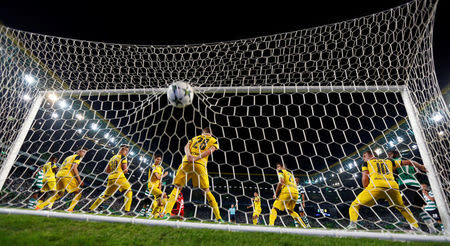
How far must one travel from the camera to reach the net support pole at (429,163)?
72.4 inches

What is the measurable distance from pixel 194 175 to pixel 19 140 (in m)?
2.66

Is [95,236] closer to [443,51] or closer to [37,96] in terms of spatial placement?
[37,96]

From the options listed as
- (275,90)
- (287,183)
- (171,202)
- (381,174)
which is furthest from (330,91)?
(171,202)

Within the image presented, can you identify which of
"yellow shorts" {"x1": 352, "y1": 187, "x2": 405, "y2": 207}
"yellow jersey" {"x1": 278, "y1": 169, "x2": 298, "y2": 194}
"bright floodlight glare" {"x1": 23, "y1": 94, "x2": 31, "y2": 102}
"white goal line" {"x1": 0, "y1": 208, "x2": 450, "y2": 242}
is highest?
"bright floodlight glare" {"x1": 23, "y1": 94, "x2": 31, "y2": 102}

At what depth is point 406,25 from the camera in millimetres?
2561

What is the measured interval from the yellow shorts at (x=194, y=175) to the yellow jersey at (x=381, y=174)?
2.20 meters

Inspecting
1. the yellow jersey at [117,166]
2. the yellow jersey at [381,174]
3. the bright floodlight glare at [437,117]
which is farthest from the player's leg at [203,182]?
the bright floodlight glare at [437,117]

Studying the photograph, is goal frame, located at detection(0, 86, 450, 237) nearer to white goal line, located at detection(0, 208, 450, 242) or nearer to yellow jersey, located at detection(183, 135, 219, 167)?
white goal line, located at detection(0, 208, 450, 242)

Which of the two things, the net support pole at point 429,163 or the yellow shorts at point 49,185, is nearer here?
the net support pole at point 429,163

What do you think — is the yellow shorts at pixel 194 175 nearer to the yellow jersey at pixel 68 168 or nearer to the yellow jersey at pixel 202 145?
the yellow jersey at pixel 202 145

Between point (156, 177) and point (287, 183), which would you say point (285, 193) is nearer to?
point (287, 183)

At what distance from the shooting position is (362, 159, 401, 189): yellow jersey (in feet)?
8.34

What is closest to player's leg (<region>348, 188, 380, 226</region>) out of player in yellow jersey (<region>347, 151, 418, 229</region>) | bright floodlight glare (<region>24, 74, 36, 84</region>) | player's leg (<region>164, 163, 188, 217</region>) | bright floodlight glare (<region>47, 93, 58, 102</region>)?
player in yellow jersey (<region>347, 151, 418, 229</region>)

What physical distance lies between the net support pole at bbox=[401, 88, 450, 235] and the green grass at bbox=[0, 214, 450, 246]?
0.70 meters
